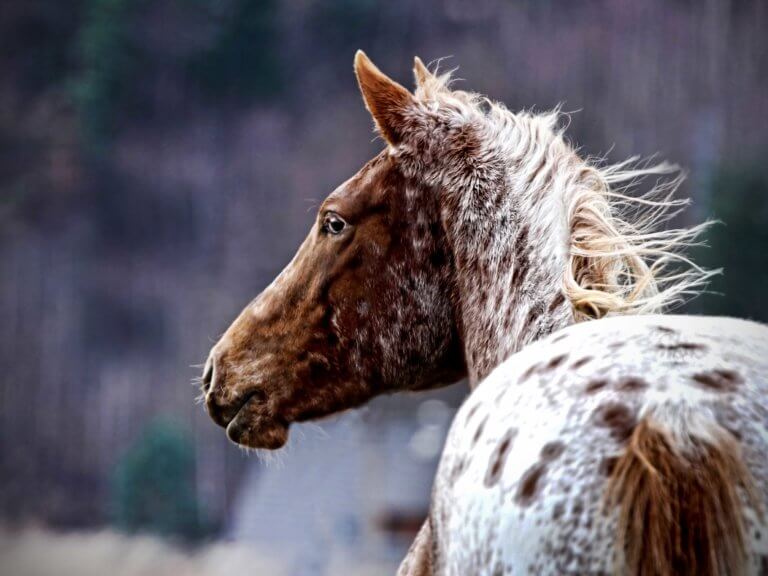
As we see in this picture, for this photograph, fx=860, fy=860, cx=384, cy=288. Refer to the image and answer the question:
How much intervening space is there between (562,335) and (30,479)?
4.35m

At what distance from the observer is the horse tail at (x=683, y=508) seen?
532 millimetres

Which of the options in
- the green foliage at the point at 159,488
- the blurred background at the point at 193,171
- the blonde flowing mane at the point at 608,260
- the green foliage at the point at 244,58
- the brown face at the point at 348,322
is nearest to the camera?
the blonde flowing mane at the point at 608,260

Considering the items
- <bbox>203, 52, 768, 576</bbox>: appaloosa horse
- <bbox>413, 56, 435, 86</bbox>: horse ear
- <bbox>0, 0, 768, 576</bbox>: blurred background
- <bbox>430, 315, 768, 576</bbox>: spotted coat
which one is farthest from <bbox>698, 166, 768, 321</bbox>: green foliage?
<bbox>430, 315, 768, 576</bbox>: spotted coat

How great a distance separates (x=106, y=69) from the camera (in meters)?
4.99

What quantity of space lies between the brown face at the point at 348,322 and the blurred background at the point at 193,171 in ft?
9.66

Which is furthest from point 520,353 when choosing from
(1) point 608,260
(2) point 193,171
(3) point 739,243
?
(2) point 193,171

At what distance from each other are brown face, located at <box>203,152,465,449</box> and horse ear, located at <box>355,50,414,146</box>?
4 cm

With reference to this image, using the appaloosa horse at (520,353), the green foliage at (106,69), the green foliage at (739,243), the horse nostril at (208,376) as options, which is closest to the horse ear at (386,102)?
the appaloosa horse at (520,353)

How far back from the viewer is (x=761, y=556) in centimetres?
53

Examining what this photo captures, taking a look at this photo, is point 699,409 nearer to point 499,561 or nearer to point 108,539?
point 499,561

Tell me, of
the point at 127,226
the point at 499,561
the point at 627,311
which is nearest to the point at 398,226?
the point at 627,311

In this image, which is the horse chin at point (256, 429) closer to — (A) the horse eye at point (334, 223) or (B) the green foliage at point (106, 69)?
(A) the horse eye at point (334, 223)

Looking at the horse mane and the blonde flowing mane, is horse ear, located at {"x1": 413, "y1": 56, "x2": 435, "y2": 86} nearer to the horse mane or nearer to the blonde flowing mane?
the horse mane

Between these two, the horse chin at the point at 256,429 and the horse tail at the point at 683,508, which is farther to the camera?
the horse chin at the point at 256,429
